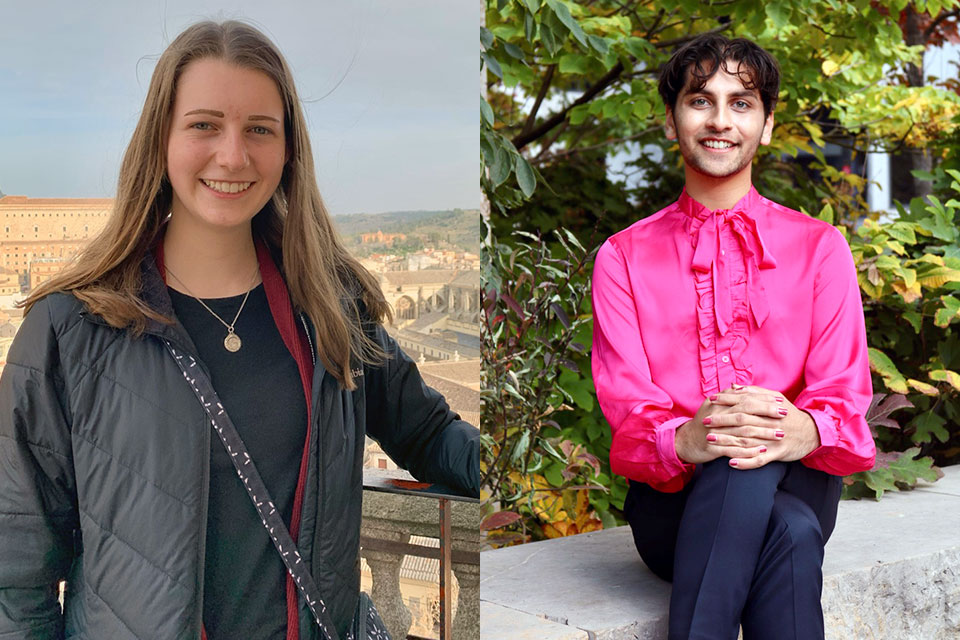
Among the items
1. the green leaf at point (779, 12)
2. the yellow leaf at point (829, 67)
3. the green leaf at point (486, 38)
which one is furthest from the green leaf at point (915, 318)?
the green leaf at point (486, 38)

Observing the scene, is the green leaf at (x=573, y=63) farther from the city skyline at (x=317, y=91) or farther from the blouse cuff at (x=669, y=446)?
the city skyline at (x=317, y=91)

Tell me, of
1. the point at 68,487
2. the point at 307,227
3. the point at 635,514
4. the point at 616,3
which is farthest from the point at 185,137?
the point at 616,3

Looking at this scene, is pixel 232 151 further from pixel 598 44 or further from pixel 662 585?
pixel 598 44

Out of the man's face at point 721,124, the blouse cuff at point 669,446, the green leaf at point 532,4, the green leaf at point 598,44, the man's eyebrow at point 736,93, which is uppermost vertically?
the green leaf at point 532,4

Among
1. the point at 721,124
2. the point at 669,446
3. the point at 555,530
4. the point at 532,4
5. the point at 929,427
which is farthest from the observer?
the point at 929,427

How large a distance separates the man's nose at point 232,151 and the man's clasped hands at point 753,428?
116 cm

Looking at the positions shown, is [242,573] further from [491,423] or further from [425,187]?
[491,423]

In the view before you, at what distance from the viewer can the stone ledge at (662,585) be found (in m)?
2.38

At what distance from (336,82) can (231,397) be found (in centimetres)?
50

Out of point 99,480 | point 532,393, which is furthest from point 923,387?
point 99,480

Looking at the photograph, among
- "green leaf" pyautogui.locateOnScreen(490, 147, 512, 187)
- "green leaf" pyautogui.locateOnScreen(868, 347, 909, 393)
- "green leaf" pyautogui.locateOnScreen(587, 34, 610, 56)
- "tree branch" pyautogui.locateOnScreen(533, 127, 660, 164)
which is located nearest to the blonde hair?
"green leaf" pyautogui.locateOnScreen(490, 147, 512, 187)

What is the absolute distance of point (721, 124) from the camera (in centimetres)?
236

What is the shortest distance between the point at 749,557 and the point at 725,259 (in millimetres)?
679

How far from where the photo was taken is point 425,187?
1.71 meters
